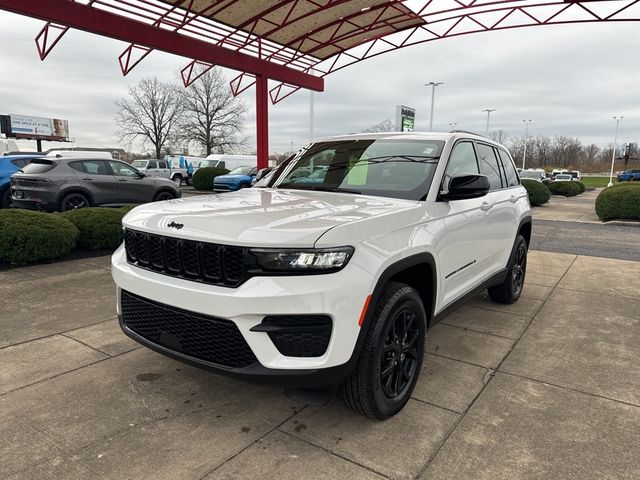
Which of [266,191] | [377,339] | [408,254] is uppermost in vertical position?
[266,191]

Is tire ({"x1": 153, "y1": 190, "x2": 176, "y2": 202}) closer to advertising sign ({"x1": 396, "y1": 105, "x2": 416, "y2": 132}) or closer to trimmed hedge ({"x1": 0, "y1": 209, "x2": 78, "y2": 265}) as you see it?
trimmed hedge ({"x1": 0, "y1": 209, "x2": 78, "y2": 265})

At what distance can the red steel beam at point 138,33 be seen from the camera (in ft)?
35.1

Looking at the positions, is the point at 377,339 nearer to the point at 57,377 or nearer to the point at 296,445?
the point at 296,445

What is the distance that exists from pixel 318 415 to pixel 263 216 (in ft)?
4.32

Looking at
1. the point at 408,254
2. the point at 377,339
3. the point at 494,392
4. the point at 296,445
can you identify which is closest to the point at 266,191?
the point at 408,254

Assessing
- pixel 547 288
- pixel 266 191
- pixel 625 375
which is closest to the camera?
Result: pixel 625 375

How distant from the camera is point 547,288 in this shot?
20.0 ft

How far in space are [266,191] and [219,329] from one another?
5.68 feet

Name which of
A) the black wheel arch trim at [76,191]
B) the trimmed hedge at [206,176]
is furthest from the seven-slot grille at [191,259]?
the trimmed hedge at [206,176]

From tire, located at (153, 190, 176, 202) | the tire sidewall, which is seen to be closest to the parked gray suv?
tire, located at (153, 190, 176, 202)

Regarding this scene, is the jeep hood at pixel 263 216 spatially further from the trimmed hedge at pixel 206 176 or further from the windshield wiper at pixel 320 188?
the trimmed hedge at pixel 206 176

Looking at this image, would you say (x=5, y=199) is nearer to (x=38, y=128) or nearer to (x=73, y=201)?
(x=73, y=201)

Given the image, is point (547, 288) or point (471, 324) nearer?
point (471, 324)

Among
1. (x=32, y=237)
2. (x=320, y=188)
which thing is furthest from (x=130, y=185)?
(x=320, y=188)
